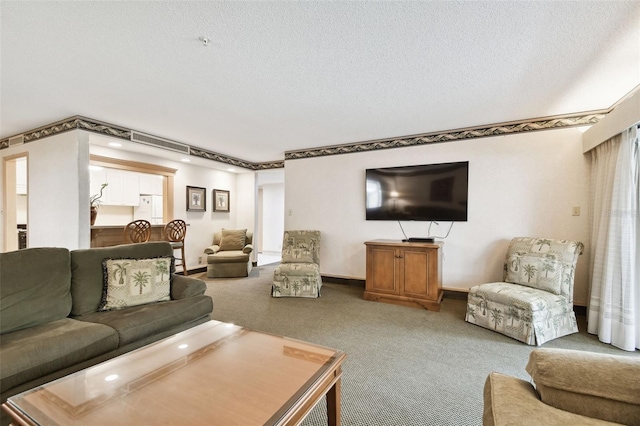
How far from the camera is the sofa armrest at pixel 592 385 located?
0.95 metres

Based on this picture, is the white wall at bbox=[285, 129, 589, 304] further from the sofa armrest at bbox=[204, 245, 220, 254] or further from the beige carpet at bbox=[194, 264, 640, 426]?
the sofa armrest at bbox=[204, 245, 220, 254]

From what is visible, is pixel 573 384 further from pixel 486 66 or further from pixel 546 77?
pixel 546 77

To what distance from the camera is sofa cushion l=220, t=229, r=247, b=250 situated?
5.63 metres

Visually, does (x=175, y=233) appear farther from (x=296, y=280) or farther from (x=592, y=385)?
(x=592, y=385)

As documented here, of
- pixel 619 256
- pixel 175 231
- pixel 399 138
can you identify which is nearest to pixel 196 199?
pixel 175 231

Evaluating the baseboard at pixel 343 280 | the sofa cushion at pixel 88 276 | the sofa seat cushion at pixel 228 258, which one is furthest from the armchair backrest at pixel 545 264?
the sofa seat cushion at pixel 228 258

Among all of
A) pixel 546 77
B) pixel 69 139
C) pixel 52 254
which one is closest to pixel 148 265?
pixel 52 254

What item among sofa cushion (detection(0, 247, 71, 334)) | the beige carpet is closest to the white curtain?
the beige carpet

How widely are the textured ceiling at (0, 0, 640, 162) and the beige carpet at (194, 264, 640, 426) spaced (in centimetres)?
235

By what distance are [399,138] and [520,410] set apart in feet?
12.6

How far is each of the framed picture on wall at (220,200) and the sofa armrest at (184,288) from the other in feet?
12.0

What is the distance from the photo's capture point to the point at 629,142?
2.43 metres

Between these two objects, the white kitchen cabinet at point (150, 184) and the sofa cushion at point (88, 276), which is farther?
the white kitchen cabinet at point (150, 184)

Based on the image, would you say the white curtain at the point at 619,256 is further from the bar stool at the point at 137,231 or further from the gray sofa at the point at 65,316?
the bar stool at the point at 137,231
